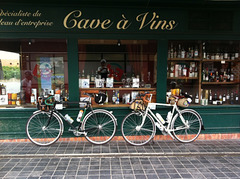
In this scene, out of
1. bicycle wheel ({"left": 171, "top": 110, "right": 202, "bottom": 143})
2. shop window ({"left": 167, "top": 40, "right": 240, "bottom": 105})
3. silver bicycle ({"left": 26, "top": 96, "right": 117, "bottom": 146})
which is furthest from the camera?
shop window ({"left": 167, "top": 40, "right": 240, "bottom": 105})

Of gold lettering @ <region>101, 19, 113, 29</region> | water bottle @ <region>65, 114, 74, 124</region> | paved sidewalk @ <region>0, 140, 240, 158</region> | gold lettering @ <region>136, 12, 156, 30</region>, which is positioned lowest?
paved sidewalk @ <region>0, 140, 240, 158</region>

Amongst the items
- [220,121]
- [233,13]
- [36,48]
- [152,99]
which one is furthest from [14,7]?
[220,121]

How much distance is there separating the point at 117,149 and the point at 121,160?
46 cm

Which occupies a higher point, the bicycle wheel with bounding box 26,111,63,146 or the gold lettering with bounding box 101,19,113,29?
the gold lettering with bounding box 101,19,113,29

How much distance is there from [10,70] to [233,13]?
20.1ft

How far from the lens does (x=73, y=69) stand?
4.46 m

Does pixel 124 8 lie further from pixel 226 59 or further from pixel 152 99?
pixel 226 59

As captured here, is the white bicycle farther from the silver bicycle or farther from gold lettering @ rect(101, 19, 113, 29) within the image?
gold lettering @ rect(101, 19, 113, 29)

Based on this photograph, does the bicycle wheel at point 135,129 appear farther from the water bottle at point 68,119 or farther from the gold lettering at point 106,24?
the gold lettering at point 106,24

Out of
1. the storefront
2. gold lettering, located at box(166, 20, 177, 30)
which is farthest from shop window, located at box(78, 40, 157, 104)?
gold lettering, located at box(166, 20, 177, 30)

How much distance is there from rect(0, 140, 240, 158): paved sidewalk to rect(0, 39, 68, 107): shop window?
1233 millimetres

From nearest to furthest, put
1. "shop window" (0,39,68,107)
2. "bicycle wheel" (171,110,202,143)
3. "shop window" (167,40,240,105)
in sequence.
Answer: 1. "bicycle wheel" (171,110,202,143)
2. "shop window" (0,39,68,107)
3. "shop window" (167,40,240,105)

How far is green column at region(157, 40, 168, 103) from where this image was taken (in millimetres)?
4570

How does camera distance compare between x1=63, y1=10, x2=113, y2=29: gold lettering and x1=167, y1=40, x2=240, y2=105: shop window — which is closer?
x1=63, y1=10, x2=113, y2=29: gold lettering
